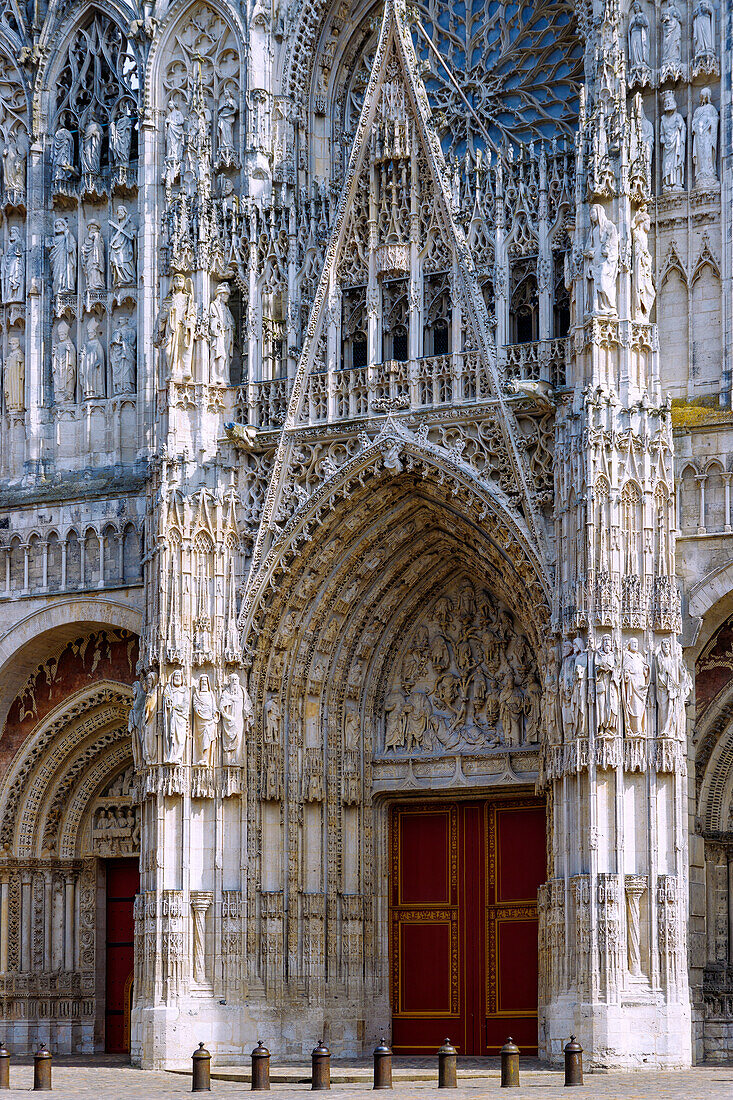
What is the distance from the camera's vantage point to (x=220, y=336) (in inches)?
1139

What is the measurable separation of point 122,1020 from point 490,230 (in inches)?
537

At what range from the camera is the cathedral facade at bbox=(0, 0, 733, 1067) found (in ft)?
83.1

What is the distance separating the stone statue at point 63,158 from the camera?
103ft

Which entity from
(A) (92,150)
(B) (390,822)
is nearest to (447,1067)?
(B) (390,822)

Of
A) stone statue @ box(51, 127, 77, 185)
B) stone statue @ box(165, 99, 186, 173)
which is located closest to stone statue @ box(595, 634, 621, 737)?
stone statue @ box(165, 99, 186, 173)

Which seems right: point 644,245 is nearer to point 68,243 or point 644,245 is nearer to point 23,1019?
point 68,243

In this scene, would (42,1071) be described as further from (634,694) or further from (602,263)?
(602,263)

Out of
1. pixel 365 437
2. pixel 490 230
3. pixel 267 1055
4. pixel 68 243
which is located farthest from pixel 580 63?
pixel 267 1055

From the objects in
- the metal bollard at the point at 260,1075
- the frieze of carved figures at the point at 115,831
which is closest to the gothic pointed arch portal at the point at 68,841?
the frieze of carved figures at the point at 115,831

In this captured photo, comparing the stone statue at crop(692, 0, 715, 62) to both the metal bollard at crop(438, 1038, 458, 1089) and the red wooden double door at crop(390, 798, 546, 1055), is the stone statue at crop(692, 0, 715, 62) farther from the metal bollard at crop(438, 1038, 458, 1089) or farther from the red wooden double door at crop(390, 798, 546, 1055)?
the metal bollard at crop(438, 1038, 458, 1089)

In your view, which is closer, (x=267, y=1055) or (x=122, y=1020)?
(x=267, y=1055)

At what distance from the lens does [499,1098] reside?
19859 mm

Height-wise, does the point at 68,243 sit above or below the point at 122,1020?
above

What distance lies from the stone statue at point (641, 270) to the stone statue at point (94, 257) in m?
9.28
